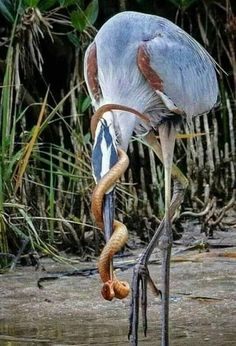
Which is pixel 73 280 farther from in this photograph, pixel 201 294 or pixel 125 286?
pixel 125 286

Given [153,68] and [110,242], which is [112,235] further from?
[153,68]

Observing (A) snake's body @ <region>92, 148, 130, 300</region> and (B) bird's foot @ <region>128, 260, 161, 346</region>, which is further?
(B) bird's foot @ <region>128, 260, 161, 346</region>

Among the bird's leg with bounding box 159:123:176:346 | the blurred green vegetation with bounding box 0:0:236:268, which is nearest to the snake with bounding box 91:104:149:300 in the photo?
the bird's leg with bounding box 159:123:176:346

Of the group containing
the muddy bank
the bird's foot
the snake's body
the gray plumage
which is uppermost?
the gray plumage

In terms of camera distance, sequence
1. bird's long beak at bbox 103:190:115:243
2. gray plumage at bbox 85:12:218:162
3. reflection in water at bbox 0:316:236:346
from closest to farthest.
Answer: bird's long beak at bbox 103:190:115:243
reflection in water at bbox 0:316:236:346
gray plumage at bbox 85:12:218:162

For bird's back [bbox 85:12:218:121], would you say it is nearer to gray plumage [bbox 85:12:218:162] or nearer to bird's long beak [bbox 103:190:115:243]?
gray plumage [bbox 85:12:218:162]

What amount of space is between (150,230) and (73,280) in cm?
90

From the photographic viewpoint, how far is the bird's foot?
4.58 meters

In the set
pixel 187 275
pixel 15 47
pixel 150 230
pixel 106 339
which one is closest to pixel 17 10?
pixel 15 47

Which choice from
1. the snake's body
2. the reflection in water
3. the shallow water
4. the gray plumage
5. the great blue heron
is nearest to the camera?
the snake's body

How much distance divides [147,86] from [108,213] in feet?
3.01

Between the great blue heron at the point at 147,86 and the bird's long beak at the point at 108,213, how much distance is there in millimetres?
360

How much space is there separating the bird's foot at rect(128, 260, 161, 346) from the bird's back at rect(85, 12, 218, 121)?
702mm

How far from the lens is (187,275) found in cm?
573
